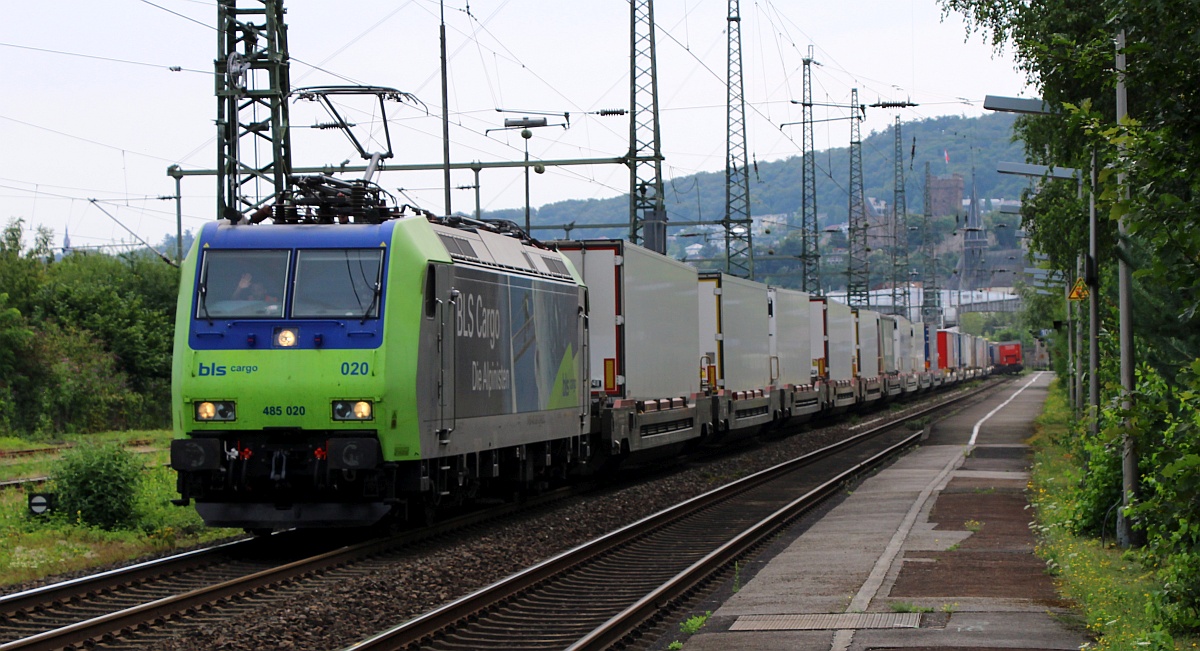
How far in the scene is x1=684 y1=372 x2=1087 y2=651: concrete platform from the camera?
9250mm

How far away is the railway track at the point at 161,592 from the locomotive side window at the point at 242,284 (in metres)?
2.42

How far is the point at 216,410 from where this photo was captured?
13.3m

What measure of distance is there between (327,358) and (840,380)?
1202 inches

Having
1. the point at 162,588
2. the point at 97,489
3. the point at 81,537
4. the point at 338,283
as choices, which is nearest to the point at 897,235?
the point at 97,489

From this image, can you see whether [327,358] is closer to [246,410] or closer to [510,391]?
[246,410]

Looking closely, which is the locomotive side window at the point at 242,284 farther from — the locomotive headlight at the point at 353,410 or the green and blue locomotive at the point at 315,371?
the locomotive headlight at the point at 353,410

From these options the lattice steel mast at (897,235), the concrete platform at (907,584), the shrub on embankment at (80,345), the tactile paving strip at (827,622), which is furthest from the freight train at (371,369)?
the lattice steel mast at (897,235)

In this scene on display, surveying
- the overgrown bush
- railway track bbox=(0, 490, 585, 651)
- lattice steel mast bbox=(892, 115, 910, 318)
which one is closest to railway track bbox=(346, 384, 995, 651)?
railway track bbox=(0, 490, 585, 651)

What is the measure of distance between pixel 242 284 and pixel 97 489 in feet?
13.9

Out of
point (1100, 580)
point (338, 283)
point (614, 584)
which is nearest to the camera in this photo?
point (1100, 580)

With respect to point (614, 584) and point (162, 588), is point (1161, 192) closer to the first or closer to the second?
point (614, 584)

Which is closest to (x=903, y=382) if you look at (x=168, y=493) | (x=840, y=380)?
(x=840, y=380)

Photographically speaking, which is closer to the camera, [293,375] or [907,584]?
[907,584]

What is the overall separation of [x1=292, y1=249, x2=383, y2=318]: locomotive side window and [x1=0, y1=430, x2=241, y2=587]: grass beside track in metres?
3.20
